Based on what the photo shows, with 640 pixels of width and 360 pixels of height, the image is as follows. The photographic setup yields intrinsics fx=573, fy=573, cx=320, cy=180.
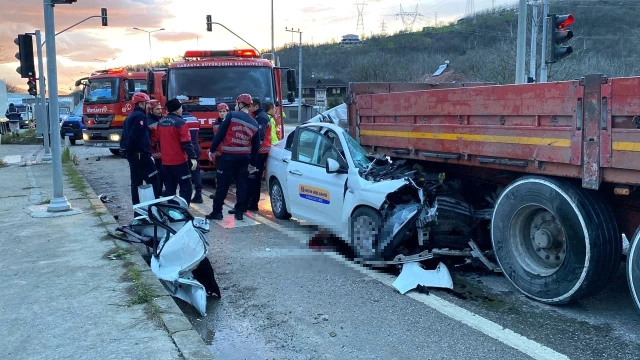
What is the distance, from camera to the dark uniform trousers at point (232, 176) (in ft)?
27.7

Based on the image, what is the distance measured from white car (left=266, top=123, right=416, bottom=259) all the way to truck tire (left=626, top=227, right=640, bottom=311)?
88.6 inches

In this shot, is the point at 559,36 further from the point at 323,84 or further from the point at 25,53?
the point at 323,84

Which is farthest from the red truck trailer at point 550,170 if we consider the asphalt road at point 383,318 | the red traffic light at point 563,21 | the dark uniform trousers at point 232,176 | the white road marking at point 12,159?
the white road marking at point 12,159

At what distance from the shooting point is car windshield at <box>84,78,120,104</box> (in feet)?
64.1

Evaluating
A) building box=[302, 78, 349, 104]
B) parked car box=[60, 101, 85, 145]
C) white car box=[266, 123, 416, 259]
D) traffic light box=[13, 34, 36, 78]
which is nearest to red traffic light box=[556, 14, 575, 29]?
white car box=[266, 123, 416, 259]

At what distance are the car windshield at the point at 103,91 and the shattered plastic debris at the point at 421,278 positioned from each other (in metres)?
16.3

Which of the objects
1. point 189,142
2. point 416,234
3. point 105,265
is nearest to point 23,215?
point 189,142

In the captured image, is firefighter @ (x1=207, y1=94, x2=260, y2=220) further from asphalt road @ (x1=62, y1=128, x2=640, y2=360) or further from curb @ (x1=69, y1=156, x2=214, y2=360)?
curb @ (x1=69, y1=156, x2=214, y2=360)

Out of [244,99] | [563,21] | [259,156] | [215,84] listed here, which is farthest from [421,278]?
[215,84]

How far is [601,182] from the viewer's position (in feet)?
14.8

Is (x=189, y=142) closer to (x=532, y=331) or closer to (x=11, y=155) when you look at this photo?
(x=532, y=331)

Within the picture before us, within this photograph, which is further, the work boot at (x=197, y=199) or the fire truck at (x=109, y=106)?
the fire truck at (x=109, y=106)

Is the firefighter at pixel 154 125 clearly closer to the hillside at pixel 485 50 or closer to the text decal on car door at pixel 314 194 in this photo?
the text decal on car door at pixel 314 194

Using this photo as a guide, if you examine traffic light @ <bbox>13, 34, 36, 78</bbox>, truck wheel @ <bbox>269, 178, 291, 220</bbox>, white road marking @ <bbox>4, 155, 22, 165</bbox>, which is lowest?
white road marking @ <bbox>4, 155, 22, 165</bbox>
